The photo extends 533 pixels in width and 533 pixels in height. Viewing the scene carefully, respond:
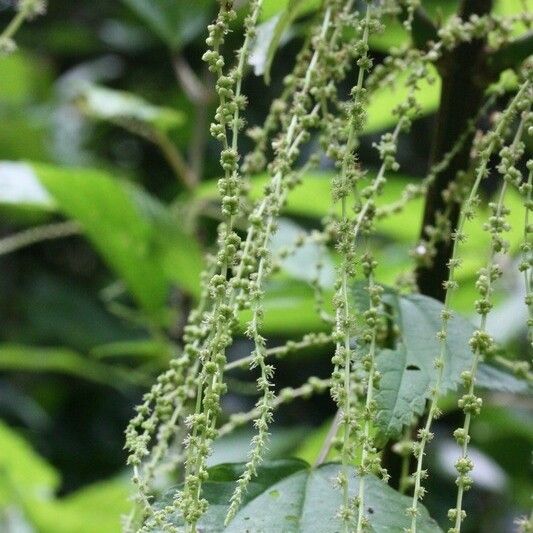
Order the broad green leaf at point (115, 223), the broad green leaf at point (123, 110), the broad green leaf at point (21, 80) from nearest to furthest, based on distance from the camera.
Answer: the broad green leaf at point (115, 223) < the broad green leaf at point (123, 110) < the broad green leaf at point (21, 80)

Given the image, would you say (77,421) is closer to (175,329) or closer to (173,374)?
(175,329)

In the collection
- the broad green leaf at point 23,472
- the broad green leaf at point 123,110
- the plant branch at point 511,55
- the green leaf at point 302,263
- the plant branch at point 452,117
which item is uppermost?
the broad green leaf at point 123,110

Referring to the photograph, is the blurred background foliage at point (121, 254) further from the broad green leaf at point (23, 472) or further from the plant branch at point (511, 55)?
the plant branch at point (511, 55)

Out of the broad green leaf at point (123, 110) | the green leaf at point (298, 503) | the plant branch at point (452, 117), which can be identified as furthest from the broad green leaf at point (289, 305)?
the green leaf at point (298, 503)

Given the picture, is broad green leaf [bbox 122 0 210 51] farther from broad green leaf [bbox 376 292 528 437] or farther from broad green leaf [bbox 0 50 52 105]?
broad green leaf [bbox 376 292 528 437]

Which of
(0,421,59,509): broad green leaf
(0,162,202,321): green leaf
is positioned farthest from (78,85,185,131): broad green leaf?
(0,421,59,509): broad green leaf

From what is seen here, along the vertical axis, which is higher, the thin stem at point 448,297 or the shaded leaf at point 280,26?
the shaded leaf at point 280,26
